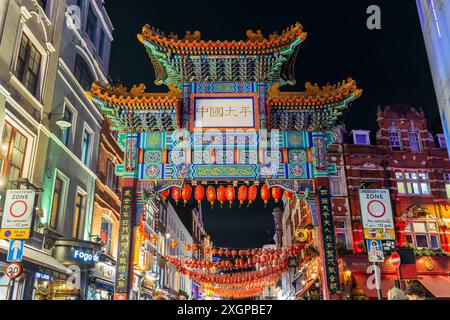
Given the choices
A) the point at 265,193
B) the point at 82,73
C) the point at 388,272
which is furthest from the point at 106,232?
the point at 388,272

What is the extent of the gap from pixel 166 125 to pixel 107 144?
11.3 meters

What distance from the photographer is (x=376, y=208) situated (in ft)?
39.1

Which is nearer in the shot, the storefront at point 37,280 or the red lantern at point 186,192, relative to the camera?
the storefront at point 37,280

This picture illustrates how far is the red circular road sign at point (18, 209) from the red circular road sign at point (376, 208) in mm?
10026

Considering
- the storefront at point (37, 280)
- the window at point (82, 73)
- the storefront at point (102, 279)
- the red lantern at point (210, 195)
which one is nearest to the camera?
the storefront at point (37, 280)

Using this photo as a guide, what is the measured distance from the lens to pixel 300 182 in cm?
1443

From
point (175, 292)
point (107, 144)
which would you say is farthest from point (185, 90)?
point (175, 292)

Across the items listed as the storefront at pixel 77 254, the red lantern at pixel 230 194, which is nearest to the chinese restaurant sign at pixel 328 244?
the red lantern at pixel 230 194

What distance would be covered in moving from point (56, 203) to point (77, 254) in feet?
8.93

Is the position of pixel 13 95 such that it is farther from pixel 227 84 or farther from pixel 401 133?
pixel 401 133

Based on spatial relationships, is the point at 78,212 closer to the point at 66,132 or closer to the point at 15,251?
the point at 66,132

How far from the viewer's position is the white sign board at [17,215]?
1120 cm

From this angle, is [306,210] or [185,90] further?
[306,210]

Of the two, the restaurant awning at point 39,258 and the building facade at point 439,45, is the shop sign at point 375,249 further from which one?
the restaurant awning at point 39,258
